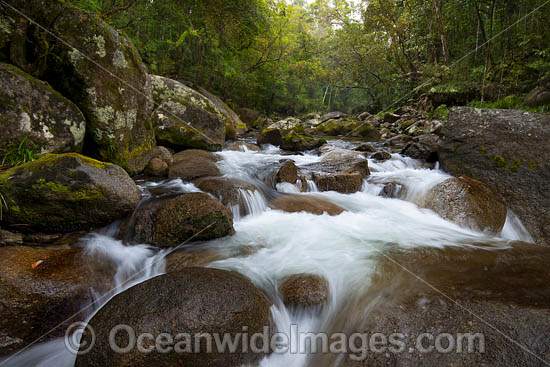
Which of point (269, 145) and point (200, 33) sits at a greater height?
point (200, 33)

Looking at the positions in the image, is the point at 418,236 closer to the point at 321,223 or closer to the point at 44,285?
the point at 321,223

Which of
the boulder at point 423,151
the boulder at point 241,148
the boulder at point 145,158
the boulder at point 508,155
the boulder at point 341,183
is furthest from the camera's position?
the boulder at point 241,148

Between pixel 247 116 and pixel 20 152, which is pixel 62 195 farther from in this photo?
pixel 247 116

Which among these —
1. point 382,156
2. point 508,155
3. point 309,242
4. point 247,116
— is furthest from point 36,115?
point 247,116

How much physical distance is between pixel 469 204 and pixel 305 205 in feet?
8.49

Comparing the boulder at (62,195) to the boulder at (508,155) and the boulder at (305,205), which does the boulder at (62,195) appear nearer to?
the boulder at (305,205)

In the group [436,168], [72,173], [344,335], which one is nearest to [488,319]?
[344,335]

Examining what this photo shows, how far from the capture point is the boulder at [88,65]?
13.0 ft

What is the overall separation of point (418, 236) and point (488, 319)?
193cm

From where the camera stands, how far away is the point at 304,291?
246 cm

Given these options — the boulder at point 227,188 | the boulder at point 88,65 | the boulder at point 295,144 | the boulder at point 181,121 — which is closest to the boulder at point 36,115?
the boulder at point 88,65

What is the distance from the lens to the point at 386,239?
3.70m

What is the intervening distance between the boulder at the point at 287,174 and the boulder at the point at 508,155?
11.0ft

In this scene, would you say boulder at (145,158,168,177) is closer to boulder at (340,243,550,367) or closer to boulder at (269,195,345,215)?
boulder at (269,195,345,215)
